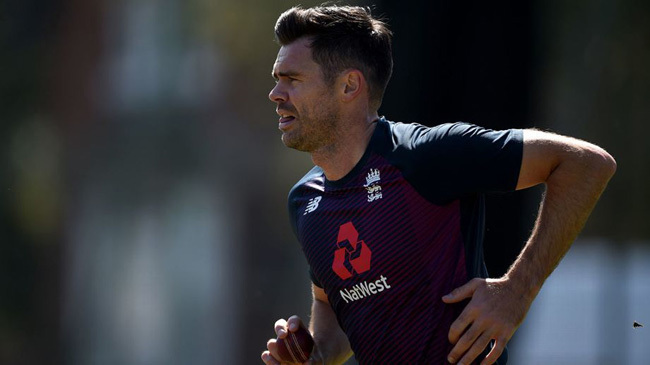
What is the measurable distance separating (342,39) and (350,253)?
0.92m

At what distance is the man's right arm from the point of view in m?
4.23

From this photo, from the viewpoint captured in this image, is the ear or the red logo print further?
the ear

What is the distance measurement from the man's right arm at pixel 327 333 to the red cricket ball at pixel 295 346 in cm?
17

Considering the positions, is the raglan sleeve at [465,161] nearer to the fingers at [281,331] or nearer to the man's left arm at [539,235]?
the man's left arm at [539,235]

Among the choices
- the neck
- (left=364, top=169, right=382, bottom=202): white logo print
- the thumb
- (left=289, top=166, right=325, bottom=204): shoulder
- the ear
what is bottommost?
the thumb

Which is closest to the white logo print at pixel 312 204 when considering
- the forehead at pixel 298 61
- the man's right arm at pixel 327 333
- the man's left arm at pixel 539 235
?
the man's right arm at pixel 327 333

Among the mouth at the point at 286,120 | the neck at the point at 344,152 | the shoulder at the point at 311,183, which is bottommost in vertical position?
the shoulder at the point at 311,183

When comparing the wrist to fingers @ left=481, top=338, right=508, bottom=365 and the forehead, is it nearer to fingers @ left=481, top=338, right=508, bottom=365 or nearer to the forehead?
fingers @ left=481, top=338, right=508, bottom=365

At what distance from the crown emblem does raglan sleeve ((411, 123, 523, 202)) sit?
183 mm

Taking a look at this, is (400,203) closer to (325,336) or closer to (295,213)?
(295,213)

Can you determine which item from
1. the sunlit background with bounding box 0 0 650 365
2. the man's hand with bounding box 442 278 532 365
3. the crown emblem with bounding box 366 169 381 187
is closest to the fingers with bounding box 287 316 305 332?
the crown emblem with bounding box 366 169 381 187

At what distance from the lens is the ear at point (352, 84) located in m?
4.11

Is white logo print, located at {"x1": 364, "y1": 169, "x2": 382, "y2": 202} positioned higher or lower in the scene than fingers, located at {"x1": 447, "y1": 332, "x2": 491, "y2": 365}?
higher

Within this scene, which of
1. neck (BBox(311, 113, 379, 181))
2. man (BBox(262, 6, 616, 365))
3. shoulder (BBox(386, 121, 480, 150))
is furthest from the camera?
neck (BBox(311, 113, 379, 181))
